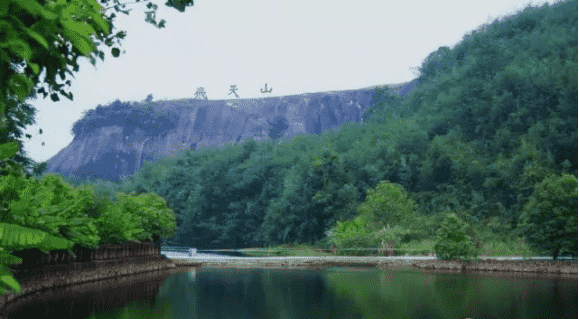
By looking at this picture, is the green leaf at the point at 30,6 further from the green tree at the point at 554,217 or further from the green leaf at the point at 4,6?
the green tree at the point at 554,217

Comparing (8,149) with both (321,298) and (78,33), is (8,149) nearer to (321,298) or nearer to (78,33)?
(78,33)

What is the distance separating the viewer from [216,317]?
16.2 meters

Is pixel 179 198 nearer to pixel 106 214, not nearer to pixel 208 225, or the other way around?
pixel 208 225

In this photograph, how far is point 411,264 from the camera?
34.1m

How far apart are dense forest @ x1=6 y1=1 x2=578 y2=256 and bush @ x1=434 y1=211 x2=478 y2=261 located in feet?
9.68

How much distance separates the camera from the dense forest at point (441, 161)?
46.7 m

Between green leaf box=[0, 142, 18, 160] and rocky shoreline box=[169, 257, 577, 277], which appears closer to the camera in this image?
green leaf box=[0, 142, 18, 160]

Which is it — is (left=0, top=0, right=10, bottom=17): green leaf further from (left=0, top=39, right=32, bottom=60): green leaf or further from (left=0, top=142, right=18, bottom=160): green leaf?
(left=0, top=142, right=18, bottom=160): green leaf

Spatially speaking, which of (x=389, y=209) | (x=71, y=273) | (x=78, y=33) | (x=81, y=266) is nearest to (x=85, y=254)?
(x=81, y=266)

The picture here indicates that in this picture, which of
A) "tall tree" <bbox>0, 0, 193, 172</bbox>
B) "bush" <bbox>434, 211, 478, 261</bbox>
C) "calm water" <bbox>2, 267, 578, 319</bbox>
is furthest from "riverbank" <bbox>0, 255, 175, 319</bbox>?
"bush" <bbox>434, 211, 478, 261</bbox>

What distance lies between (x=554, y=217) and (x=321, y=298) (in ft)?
46.3

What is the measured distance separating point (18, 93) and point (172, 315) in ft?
46.7

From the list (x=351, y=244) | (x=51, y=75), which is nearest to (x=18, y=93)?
(x=51, y=75)

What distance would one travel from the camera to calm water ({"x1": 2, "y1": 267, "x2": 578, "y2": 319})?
16.2m
